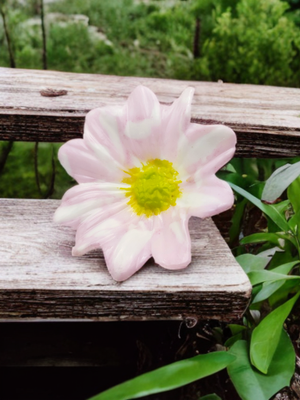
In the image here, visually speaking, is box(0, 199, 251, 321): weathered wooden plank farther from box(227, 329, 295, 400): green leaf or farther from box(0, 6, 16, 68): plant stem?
box(0, 6, 16, 68): plant stem

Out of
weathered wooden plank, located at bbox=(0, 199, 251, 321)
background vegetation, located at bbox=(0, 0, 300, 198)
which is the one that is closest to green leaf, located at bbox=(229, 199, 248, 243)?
weathered wooden plank, located at bbox=(0, 199, 251, 321)

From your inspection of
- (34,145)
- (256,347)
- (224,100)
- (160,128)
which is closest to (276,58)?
(224,100)

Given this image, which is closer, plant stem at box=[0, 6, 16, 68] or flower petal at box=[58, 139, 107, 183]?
flower petal at box=[58, 139, 107, 183]

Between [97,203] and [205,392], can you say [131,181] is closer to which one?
[97,203]

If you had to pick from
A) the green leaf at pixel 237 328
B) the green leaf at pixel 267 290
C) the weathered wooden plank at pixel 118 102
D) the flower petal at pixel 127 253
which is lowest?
the green leaf at pixel 237 328

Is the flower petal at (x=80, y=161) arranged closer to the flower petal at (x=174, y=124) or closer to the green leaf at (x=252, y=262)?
the flower petal at (x=174, y=124)

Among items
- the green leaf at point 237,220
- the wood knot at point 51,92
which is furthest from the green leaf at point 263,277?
the wood knot at point 51,92
